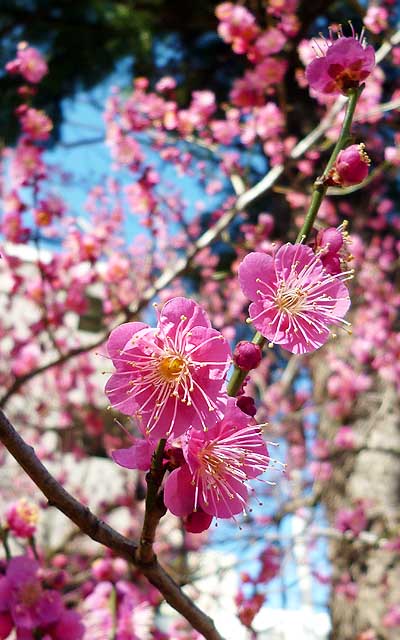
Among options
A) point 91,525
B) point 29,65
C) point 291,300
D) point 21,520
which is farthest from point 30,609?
point 29,65

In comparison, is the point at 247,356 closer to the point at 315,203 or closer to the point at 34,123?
the point at 315,203

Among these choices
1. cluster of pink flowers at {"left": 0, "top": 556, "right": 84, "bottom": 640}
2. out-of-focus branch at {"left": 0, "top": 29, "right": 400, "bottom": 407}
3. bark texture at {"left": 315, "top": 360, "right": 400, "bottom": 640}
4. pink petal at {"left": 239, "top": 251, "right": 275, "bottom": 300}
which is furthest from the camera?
bark texture at {"left": 315, "top": 360, "right": 400, "bottom": 640}

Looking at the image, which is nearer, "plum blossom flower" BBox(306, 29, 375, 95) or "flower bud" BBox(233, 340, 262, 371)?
"flower bud" BBox(233, 340, 262, 371)

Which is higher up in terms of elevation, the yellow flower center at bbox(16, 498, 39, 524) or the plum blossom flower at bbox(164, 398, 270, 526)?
the yellow flower center at bbox(16, 498, 39, 524)

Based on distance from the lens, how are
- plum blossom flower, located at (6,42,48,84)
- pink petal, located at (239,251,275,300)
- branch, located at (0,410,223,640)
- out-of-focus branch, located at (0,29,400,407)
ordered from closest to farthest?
1. branch, located at (0,410,223,640)
2. pink petal, located at (239,251,275,300)
3. out-of-focus branch, located at (0,29,400,407)
4. plum blossom flower, located at (6,42,48,84)

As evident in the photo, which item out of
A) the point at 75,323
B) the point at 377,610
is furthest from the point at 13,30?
the point at 377,610

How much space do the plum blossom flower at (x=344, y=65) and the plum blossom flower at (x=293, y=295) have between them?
28 cm

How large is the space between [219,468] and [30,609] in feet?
1.74

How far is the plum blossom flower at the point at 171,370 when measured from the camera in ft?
2.32

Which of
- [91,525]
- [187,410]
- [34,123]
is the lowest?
[91,525]

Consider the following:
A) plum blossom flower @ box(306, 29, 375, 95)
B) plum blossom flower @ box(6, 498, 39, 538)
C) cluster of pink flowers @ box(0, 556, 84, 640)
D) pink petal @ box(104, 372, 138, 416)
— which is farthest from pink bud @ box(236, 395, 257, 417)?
plum blossom flower @ box(6, 498, 39, 538)

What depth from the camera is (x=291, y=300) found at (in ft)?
2.67

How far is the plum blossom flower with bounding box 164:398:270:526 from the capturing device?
27.9 inches

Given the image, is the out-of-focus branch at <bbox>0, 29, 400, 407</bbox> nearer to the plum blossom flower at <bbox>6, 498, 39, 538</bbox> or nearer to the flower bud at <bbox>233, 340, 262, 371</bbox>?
the plum blossom flower at <bbox>6, 498, 39, 538</bbox>
